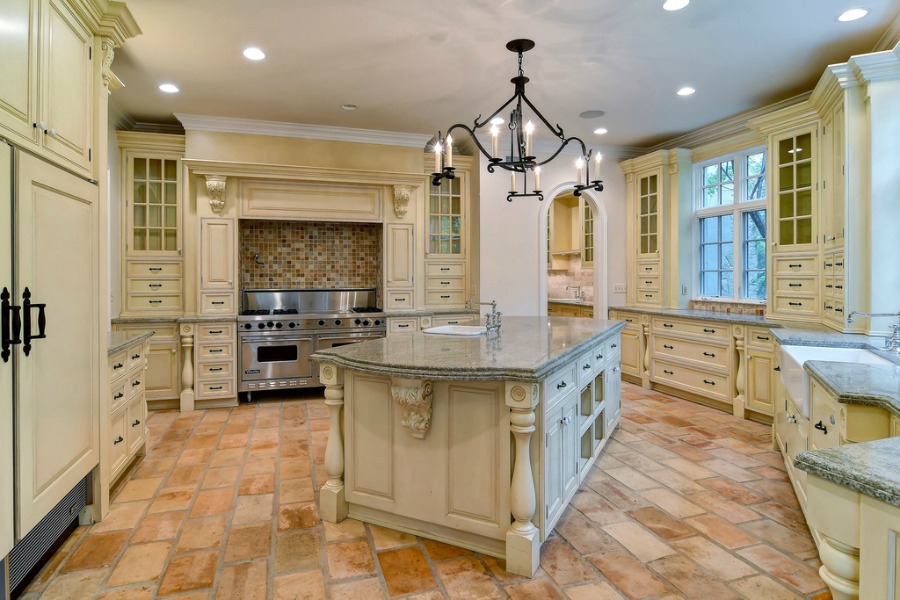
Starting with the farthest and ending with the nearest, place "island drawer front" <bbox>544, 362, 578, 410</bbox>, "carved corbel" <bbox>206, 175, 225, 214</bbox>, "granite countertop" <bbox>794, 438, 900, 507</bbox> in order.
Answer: "carved corbel" <bbox>206, 175, 225, 214</bbox>, "island drawer front" <bbox>544, 362, 578, 410</bbox>, "granite countertop" <bbox>794, 438, 900, 507</bbox>

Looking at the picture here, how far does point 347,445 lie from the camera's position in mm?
2461

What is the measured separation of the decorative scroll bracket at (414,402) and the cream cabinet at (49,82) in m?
1.72

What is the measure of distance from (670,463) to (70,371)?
345 cm

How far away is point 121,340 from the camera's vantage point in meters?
3.01

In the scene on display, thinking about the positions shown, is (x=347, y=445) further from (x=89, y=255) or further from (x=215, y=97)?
(x=215, y=97)

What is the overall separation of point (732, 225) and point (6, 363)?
19.0 feet

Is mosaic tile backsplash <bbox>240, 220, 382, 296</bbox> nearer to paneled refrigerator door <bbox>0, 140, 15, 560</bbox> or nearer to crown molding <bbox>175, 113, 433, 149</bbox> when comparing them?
crown molding <bbox>175, 113, 433, 149</bbox>

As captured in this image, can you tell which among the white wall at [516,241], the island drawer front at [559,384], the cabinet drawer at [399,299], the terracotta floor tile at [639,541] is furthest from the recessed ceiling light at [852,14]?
the cabinet drawer at [399,299]

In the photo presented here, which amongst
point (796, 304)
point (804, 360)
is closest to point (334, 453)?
point (804, 360)

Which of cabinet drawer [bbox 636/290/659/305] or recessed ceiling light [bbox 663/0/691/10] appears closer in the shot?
recessed ceiling light [bbox 663/0/691/10]

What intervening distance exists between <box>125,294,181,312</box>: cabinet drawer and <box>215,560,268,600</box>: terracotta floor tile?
348 centimetres

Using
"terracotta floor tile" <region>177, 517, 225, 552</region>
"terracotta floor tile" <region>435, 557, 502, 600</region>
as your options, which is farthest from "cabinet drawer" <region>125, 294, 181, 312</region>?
"terracotta floor tile" <region>435, 557, 502, 600</region>

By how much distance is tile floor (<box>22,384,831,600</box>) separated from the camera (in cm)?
195

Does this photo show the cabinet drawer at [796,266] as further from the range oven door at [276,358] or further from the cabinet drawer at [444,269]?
the range oven door at [276,358]
